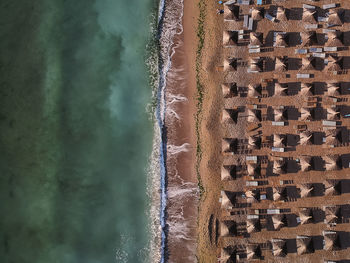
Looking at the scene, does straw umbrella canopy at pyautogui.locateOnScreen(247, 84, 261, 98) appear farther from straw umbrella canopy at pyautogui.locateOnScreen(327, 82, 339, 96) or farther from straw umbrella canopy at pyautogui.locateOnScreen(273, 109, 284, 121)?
straw umbrella canopy at pyautogui.locateOnScreen(327, 82, 339, 96)

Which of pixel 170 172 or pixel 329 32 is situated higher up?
pixel 329 32

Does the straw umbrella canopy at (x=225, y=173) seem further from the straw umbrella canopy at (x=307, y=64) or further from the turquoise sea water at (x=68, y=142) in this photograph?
the straw umbrella canopy at (x=307, y=64)

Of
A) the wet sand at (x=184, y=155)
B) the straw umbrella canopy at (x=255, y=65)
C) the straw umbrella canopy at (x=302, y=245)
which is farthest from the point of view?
the wet sand at (x=184, y=155)

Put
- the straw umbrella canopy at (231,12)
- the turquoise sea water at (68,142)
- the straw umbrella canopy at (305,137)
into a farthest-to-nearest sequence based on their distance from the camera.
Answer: the turquoise sea water at (68,142)
the straw umbrella canopy at (231,12)
the straw umbrella canopy at (305,137)

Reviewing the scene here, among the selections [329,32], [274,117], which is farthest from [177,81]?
[329,32]

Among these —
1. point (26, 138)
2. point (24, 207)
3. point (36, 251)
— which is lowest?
point (36, 251)

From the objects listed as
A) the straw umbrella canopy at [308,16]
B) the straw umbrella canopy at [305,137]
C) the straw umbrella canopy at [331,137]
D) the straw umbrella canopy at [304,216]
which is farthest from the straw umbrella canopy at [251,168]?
the straw umbrella canopy at [308,16]

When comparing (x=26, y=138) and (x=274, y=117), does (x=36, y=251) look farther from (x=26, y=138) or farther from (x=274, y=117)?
(x=274, y=117)
